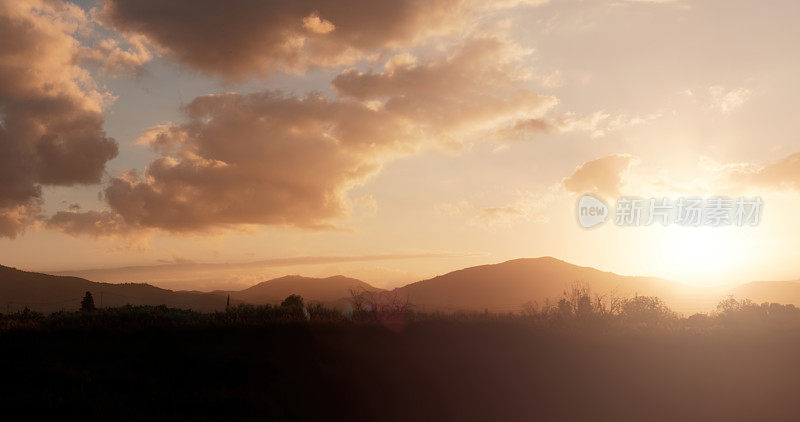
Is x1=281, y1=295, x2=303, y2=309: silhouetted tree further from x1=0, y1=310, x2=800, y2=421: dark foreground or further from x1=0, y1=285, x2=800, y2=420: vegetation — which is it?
x1=0, y1=310, x2=800, y2=421: dark foreground

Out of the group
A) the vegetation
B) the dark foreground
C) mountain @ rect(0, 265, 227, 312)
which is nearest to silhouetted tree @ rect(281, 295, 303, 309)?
the vegetation

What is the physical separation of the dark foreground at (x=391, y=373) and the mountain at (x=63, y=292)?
148 meters

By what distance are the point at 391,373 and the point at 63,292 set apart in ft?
649

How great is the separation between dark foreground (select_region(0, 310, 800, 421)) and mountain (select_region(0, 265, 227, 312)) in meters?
148

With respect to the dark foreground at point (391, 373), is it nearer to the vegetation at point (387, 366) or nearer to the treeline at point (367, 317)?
the vegetation at point (387, 366)

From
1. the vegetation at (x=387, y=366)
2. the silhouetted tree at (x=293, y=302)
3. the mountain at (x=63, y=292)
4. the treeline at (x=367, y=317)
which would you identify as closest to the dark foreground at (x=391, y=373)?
the vegetation at (x=387, y=366)

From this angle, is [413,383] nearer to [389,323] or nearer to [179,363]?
[389,323]

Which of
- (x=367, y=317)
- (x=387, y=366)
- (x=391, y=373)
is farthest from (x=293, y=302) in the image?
(x=391, y=373)

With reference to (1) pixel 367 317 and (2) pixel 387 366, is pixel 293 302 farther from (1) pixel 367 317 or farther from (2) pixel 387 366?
(2) pixel 387 366

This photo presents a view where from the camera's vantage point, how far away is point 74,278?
195m

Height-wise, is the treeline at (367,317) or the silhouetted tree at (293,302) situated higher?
the silhouetted tree at (293,302)

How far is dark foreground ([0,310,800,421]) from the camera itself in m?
12.5

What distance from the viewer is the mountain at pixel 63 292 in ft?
525

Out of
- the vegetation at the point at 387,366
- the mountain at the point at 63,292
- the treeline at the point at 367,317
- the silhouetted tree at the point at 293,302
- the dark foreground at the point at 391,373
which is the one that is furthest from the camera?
the mountain at the point at 63,292
